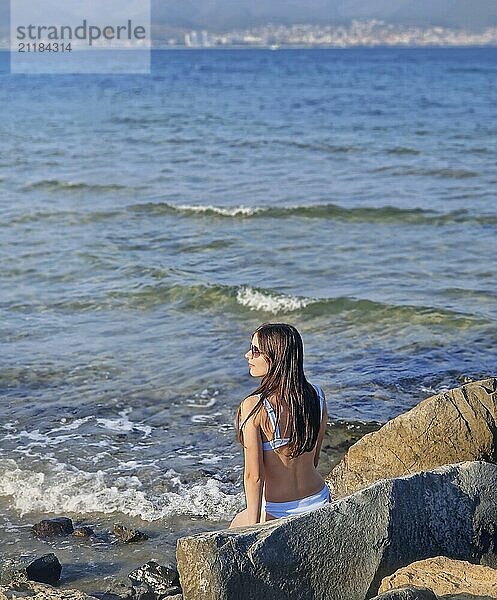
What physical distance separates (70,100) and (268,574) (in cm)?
5218

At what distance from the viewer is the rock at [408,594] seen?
4.51m

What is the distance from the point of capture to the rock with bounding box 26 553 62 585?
241 inches

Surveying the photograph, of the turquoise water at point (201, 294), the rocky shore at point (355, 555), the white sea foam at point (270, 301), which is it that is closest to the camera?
the rocky shore at point (355, 555)

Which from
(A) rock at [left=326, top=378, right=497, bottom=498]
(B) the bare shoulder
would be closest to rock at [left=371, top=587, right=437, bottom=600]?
(B) the bare shoulder


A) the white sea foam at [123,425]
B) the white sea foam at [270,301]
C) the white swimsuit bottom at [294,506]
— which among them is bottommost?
the white sea foam at [123,425]

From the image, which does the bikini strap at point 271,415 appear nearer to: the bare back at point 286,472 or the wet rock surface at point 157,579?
the bare back at point 286,472

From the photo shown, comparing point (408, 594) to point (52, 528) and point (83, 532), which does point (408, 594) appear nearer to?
point (83, 532)

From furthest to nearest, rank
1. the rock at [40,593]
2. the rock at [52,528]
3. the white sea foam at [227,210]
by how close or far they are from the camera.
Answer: the white sea foam at [227,210], the rock at [52,528], the rock at [40,593]

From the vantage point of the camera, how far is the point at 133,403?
9828 millimetres

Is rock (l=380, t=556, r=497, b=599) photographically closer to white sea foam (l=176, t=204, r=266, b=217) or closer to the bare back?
the bare back

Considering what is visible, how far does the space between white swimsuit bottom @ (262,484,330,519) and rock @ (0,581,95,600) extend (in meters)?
1.02

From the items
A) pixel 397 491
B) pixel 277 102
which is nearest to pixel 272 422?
pixel 397 491

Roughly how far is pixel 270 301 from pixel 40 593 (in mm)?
8411

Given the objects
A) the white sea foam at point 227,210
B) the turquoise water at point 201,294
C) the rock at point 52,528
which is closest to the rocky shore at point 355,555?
the rock at point 52,528
